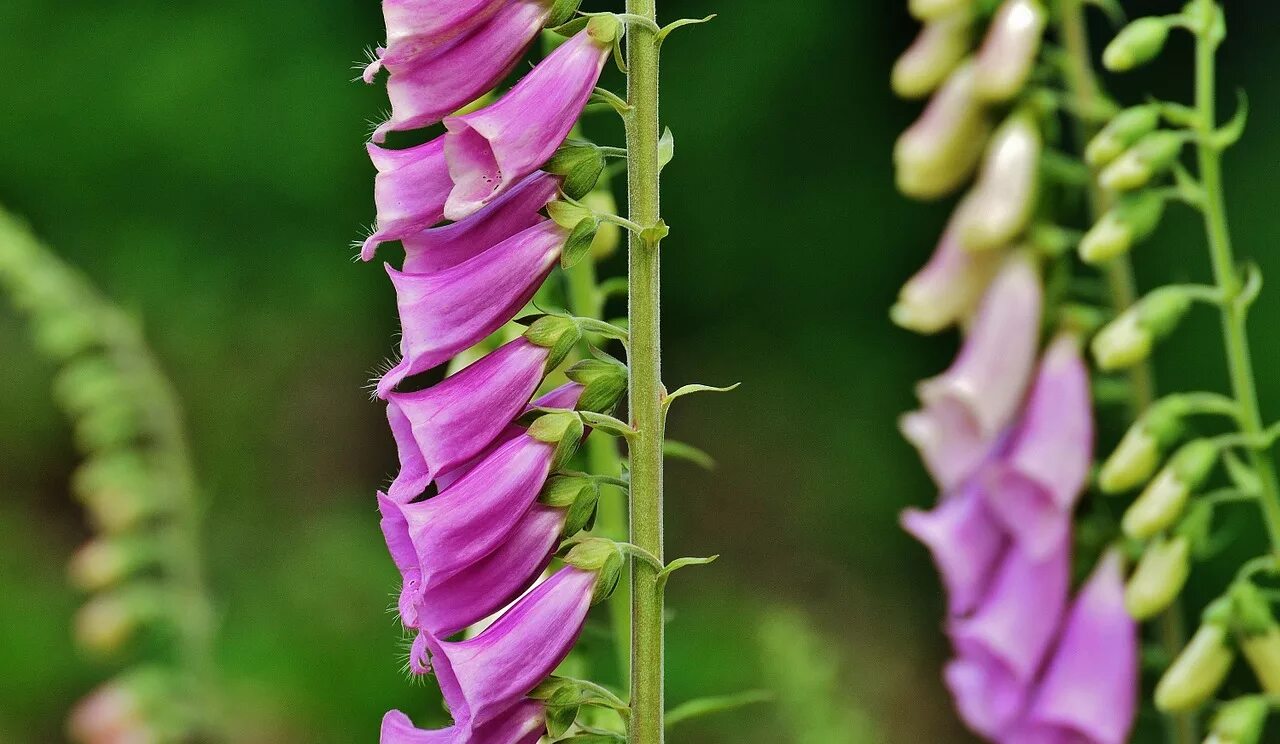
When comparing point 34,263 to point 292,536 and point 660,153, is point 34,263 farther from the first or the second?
point 292,536

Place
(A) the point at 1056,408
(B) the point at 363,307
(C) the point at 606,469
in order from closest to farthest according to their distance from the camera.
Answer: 1. (C) the point at 606,469
2. (A) the point at 1056,408
3. (B) the point at 363,307

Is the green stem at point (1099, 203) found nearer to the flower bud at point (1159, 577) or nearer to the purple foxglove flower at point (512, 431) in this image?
the flower bud at point (1159, 577)

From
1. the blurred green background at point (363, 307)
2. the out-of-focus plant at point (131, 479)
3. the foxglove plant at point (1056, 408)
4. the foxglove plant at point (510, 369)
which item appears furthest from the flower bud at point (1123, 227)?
the blurred green background at point (363, 307)

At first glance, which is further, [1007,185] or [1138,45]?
[1007,185]

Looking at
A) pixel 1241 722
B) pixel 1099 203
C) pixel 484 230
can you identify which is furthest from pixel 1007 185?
pixel 484 230

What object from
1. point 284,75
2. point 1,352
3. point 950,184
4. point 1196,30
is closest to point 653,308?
point 1196,30

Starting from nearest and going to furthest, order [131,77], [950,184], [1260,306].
A: [950,184]
[1260,306]
[131,77]

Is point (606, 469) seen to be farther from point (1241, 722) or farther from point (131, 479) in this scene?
point (131, 479)
